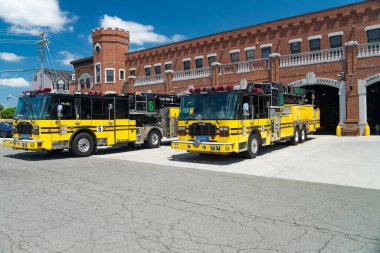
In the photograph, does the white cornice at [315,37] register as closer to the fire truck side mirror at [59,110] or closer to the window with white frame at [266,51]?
the window with white frame at [266,51]

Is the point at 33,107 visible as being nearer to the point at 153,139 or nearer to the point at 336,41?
the point at 153,139

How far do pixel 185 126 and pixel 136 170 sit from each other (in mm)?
2957

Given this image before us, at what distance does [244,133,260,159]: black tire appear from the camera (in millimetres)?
12082

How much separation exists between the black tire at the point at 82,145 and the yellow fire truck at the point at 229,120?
418 cm

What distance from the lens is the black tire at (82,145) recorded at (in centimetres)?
1340

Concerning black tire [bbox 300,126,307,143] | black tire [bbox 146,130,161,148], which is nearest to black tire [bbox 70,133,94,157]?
black tire [bbox 146,130,161,148]

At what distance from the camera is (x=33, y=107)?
1301 centimetres

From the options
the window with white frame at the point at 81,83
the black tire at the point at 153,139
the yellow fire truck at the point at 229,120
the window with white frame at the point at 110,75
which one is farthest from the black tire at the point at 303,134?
the window with white frame at the point at 81,83

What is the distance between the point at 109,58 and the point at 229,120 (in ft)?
99.7

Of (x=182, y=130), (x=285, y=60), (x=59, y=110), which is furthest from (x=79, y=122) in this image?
(x=285, y=60)

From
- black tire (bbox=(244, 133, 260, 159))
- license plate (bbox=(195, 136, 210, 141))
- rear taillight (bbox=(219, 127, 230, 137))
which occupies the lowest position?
black tire (bbox=(244, 133, 260, 159))

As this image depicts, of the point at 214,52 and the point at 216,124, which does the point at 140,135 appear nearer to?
the point at 216,124

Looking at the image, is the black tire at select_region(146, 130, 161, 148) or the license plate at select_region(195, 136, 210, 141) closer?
the license plate at select_region(195, 136, 210, 141)

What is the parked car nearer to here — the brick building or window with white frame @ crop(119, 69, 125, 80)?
the brick building
